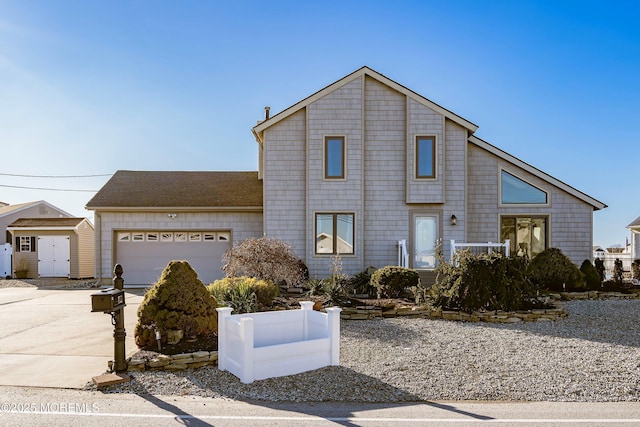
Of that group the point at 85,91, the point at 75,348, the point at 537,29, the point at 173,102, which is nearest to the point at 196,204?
the point at 173,102

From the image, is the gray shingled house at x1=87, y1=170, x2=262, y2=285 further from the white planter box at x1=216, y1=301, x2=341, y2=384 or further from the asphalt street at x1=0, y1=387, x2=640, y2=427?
the asphalt street at x1=0, y1=387, x2=640, y2=427

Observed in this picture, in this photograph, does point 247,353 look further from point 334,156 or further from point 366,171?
point 366,171

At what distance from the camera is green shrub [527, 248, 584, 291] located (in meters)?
13.1

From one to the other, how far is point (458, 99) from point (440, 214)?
4759 mm

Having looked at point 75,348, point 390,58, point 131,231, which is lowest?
point 75,348

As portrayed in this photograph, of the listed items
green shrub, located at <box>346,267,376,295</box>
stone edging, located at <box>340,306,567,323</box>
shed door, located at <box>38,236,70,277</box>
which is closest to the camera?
stone edging, located at <box>340,306,567,323</box>

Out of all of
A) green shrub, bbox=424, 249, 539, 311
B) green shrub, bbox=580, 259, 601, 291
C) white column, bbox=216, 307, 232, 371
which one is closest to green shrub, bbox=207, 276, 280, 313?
white column, bbox=216, 307, 232, 371

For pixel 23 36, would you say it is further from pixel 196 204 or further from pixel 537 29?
pixel 537 29

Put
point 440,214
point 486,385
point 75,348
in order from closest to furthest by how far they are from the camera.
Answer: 1. point 486,385
2. point 75,348
3. point 440,214

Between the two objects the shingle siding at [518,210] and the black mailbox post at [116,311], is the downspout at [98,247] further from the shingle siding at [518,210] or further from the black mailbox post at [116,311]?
the shingle siding at [518,210]

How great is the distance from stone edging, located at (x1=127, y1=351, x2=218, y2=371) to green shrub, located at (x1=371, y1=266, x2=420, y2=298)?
5999mm

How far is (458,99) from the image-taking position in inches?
658

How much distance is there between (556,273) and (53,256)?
66.8 ft

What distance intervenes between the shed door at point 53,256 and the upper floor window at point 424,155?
15.9m
